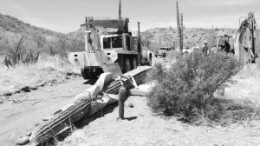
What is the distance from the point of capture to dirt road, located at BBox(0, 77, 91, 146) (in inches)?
196

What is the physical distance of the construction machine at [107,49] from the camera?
9.91 meters

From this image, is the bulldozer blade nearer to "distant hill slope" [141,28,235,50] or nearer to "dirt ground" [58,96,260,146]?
"dirt ground" [58,96,260,146]

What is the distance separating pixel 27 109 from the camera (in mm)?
6574

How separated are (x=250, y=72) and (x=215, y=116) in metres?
5.92

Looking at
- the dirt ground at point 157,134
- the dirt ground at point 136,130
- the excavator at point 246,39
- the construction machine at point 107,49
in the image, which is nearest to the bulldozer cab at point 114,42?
the construction machine at point 107,49

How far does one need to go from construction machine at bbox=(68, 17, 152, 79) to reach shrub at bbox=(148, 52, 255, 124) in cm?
477

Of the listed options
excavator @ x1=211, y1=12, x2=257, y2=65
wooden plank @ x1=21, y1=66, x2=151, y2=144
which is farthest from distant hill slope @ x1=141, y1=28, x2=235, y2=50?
wooden plank @ x1=21, y1=66, x2=151, y2=144

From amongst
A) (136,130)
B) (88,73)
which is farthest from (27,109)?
(88,73)

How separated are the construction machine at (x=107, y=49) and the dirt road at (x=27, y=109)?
1.53m

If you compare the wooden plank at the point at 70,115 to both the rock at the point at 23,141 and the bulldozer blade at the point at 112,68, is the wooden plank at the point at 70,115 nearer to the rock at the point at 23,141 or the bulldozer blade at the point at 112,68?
the rock at the point at 23,141

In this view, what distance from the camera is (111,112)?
18.9 feet

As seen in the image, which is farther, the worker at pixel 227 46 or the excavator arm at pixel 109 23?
the worker at pixel 227 46

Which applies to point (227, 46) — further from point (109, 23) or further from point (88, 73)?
point (88, 73)

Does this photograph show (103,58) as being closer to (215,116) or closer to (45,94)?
(45,94)
